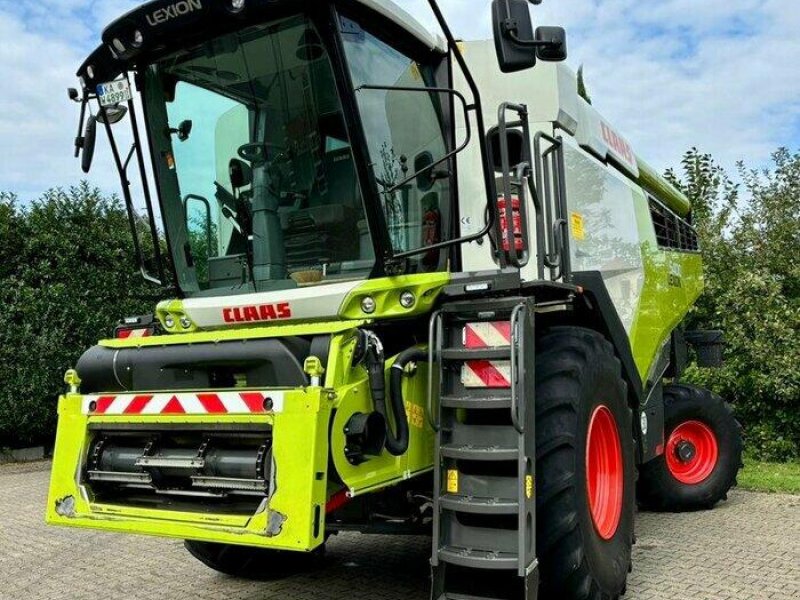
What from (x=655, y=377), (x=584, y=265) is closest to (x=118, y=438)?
(x=584, y=265)

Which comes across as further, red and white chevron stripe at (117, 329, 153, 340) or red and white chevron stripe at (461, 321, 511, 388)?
red and white chevron stripe at (117, 329, 153, 340)

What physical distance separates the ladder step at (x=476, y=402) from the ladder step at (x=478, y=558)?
0.60 meters

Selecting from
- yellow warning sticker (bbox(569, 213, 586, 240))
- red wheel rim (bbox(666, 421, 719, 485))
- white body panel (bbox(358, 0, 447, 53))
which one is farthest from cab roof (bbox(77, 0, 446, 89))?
red wheel rim (bbox(666, 421, 719, 485))

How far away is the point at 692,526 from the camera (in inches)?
238

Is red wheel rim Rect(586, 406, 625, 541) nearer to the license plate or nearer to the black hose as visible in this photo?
the black hose

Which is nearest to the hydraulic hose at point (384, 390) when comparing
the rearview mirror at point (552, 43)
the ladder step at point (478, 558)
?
the ladder step at point (478, 558)

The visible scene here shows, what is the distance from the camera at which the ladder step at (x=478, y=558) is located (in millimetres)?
3289

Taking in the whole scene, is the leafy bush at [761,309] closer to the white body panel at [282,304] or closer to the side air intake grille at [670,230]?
the side air intake grille at [670,230]

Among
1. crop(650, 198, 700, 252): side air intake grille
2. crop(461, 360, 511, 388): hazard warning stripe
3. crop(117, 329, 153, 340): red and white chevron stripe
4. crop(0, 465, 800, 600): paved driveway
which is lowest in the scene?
crop(0, 465, 800, 600): paved driveway

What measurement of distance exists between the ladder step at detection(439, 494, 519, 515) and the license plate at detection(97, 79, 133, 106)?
268 centimetres

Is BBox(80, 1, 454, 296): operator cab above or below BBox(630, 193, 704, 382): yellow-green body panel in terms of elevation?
above

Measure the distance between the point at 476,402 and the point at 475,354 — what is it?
0.71 ft

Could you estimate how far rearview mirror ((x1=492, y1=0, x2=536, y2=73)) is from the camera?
11.4 feet

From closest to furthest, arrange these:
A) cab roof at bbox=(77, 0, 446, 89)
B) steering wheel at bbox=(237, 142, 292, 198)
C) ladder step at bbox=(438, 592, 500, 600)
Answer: ladder step at bbox=(438, 592, 500, 600) < cab roof at bbox=(77, 0, 446, 89) < steering wheel at bbox=(237, 142, 292, 198)
